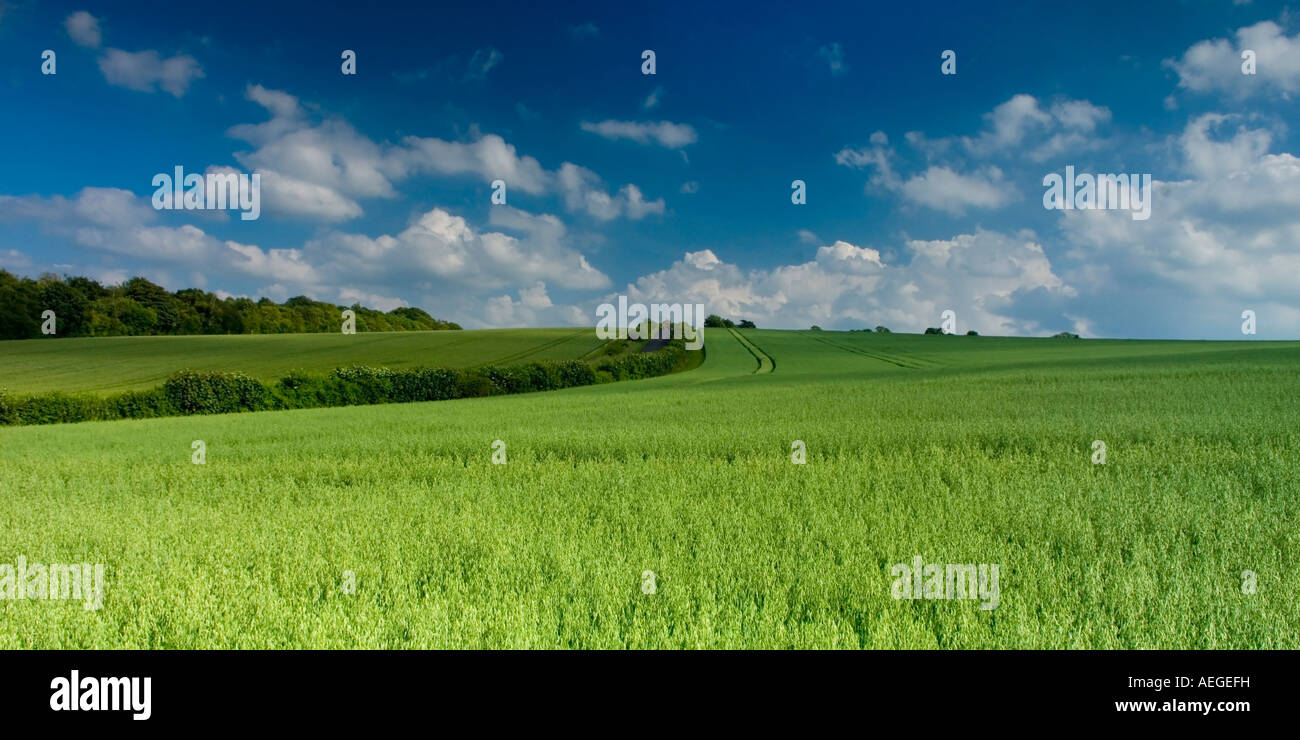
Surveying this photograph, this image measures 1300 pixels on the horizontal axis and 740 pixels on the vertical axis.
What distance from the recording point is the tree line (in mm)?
71875

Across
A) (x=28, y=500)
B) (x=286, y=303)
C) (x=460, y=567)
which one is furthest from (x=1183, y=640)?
(x=286, y=303)

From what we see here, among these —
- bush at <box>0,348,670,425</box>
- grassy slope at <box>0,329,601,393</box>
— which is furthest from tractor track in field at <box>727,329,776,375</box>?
grassy slope at <box>0,329,601,393</box>

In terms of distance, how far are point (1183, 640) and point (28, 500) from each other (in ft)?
48.7

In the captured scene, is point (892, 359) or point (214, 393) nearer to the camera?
point (214, 393)

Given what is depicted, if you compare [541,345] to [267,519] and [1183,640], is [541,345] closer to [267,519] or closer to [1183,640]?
[267,519]

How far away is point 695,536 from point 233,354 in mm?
74471

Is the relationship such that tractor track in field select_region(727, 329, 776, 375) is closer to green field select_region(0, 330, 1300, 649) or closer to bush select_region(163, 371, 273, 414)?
bush select_region(163, 371, 273, 414)

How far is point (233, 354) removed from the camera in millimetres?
64062

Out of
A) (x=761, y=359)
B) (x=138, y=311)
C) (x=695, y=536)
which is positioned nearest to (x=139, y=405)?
(x=695, y=536)

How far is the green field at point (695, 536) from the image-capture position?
387cm

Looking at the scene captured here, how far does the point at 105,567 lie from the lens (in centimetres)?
556

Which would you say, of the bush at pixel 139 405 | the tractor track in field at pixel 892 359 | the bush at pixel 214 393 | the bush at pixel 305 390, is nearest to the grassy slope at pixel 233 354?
the bush at pixel 305 390

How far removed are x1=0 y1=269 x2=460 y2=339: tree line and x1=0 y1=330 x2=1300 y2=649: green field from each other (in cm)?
7882
